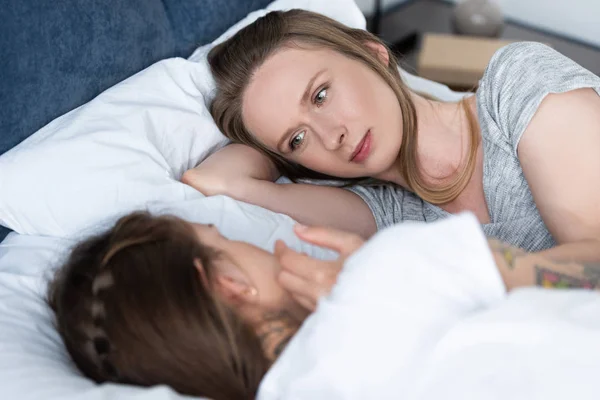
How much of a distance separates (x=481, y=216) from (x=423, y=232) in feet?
2.00

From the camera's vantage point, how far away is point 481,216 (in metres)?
1.35

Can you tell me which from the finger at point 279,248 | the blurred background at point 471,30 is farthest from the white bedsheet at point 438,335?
the blurred background at point 471,30

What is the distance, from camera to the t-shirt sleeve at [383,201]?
1437 mm

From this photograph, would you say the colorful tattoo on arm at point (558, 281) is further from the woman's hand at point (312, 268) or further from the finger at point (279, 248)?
the finger at point (279, 248)

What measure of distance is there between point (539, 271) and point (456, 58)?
5.06ft

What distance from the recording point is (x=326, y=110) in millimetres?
1281

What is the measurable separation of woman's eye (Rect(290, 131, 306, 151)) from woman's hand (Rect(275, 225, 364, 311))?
0.45 m

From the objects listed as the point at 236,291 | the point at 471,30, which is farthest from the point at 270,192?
the point at 471,30

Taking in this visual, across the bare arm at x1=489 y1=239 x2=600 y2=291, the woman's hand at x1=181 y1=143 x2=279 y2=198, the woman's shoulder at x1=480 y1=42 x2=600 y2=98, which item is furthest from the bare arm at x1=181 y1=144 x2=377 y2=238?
the bare arm at x1=489 y1=239 x2=600 y2=291

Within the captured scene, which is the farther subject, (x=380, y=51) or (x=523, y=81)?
(x=380, y=51)

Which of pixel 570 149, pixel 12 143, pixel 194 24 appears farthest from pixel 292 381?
pixel 194 24

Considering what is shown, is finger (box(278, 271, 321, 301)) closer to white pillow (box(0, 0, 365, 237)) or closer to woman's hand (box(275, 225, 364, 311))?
woman's hand (box(275, 225, 364, 311))

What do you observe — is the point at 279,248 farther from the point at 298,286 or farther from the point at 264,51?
the point at 264,51

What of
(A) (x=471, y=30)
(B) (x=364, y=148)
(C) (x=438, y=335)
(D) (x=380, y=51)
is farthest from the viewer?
(A) (x=471, y=30)
